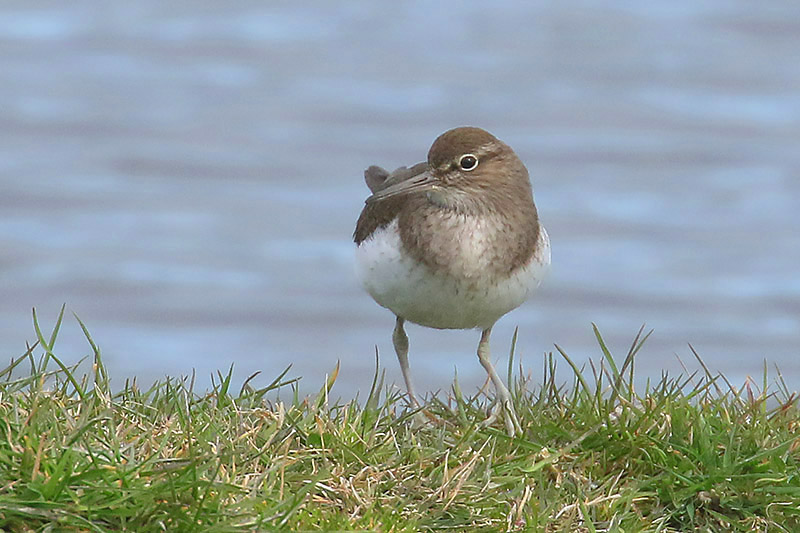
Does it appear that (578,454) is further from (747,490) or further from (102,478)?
(102,478)

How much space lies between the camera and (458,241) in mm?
6184

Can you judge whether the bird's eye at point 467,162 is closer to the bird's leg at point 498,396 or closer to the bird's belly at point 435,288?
the bird's belly at point 435,288

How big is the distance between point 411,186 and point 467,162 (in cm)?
34

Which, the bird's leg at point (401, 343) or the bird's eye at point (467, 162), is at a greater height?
the bird's eye at point (467, 162)

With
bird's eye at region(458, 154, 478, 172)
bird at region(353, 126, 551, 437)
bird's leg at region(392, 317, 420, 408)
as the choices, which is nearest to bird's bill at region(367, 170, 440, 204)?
bird at region(353, 126, 551, 437)

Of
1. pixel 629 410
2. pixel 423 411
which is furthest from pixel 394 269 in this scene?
pixel 629 410

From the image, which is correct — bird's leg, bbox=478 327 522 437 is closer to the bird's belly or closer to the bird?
the bird

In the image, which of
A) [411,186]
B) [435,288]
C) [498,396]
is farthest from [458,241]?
[498,396]

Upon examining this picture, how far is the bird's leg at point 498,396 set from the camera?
18.4 feet

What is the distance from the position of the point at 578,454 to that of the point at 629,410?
337 mm

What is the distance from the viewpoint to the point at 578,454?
17.8 feet

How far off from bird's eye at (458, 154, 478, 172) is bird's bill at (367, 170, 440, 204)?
6.1 inches

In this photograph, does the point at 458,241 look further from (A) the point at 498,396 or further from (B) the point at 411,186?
(A) the point at 498,396

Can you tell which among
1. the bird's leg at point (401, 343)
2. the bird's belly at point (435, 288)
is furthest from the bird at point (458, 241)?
the bird's leg at point (401, 343)
